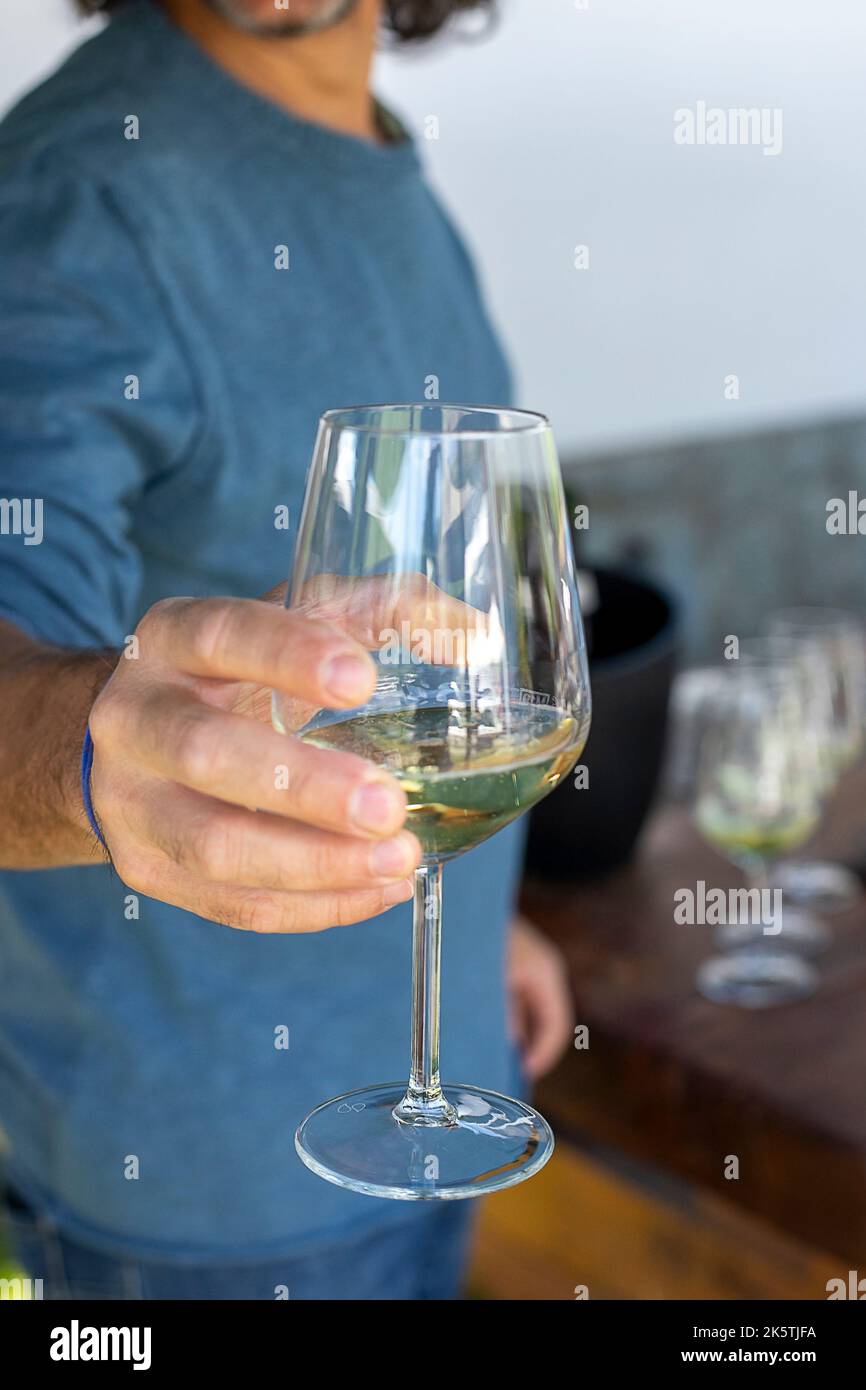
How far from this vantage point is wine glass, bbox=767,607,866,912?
A: 1.30 meters

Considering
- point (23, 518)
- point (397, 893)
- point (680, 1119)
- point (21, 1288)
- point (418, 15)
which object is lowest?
point (21, 1288)

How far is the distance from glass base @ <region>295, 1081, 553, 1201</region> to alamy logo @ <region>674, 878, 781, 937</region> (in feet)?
2.54

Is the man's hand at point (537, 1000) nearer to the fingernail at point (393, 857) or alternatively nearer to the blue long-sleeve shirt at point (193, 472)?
the blue long-sleeve shirt at point (193, 472)

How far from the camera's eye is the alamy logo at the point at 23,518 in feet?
2.27

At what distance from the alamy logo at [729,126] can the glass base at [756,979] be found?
7.64 feet

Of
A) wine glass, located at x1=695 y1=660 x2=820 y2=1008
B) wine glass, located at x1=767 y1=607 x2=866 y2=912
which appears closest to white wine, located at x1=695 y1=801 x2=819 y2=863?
wine glass, located at x1=695 y1=660 x2=820 y2=1008

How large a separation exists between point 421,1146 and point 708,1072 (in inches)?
24.1

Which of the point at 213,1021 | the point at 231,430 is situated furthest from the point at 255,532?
the point at 213,1021

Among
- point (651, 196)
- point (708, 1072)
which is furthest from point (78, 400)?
point (651, 196)

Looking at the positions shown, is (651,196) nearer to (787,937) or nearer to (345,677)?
(787,937)

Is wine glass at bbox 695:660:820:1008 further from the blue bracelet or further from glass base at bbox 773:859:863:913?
the blue bracelet

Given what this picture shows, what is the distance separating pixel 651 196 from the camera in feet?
10.1
